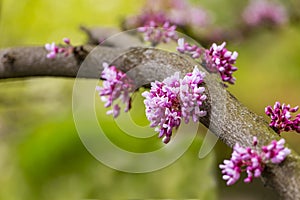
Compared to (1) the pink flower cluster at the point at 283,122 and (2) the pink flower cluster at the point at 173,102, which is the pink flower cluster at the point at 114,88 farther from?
(1) the pink flower cluster at the point at 283,122

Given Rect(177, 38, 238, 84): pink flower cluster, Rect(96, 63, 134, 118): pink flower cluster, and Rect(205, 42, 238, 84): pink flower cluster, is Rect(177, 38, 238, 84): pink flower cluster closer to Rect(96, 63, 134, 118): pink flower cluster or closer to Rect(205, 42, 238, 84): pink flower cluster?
Rect(205, 42, 238, 84): pink flower cluster

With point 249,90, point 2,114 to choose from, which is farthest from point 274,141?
point 249,90

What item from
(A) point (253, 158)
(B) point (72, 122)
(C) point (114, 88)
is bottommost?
(A) point (253, 158)

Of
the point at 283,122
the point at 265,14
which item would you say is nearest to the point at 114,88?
the point at 283,122

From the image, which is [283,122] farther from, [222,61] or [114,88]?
[114,88]

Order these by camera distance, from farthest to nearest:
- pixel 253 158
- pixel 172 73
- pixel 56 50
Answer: pixel 56 50 < pixel 172 73 < pixel 253 158
